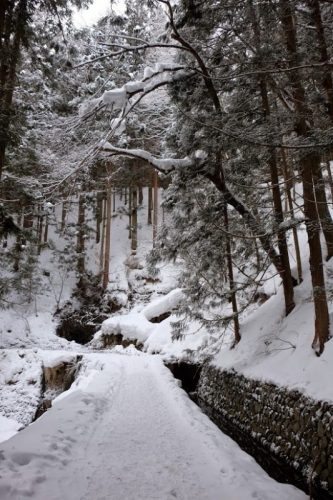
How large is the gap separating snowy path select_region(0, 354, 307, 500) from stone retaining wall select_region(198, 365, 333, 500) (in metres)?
0.63

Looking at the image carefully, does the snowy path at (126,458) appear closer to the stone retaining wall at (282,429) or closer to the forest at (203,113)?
the stone retaining wall at (282,429)

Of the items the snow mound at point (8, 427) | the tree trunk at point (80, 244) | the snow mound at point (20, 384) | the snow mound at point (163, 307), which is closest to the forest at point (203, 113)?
the snow mound at point (8, 427)

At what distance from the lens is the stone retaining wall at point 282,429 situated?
15.5ft

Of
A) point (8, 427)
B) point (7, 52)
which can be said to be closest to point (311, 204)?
point (7, 52)

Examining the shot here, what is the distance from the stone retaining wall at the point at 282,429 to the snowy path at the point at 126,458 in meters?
0.63

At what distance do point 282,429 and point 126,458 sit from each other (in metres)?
2.74

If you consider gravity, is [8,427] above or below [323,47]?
below

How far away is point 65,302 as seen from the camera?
75.3 feet

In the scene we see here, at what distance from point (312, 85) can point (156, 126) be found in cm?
694

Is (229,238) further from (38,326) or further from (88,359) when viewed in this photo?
(38,326)

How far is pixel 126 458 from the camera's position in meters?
4.80

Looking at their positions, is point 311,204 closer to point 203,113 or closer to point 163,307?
point 203,113

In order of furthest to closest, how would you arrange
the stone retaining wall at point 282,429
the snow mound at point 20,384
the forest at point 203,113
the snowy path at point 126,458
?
the snow mound at point 20,384
the forest at point 203,113
the stone retaining wall at point 282,429
the snowy path at point 126,458

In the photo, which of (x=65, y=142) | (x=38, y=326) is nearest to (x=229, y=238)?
(x=65, y=142)
